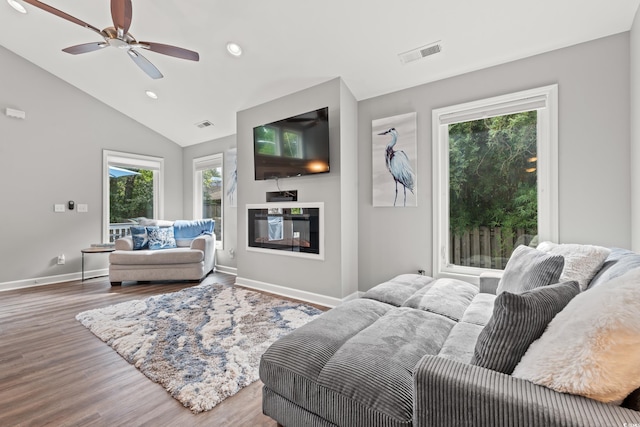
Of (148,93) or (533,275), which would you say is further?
(148,93)

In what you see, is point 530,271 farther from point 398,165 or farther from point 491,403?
point 398,165

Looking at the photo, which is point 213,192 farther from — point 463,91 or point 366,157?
point 463,91

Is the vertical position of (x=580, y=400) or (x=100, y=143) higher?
(x=100, y=143)

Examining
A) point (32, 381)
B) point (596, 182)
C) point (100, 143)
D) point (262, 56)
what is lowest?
point (32, 381)

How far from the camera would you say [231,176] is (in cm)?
508

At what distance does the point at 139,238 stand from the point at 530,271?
4944mm

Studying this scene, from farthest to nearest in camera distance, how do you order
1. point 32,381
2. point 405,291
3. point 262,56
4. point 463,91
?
point 262,56
point 463,91
point 405,291
point 32,381

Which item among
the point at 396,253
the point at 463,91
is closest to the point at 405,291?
the point at 396,253

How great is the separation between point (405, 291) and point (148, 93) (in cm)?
445

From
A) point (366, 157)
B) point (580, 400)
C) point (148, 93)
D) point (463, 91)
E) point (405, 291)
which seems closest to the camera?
point (580, 400)

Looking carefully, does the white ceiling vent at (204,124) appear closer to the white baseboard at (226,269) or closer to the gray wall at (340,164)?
the gray wall at (340,164)

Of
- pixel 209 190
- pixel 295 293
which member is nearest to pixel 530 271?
pixel 295 293

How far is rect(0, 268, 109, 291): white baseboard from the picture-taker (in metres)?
4.08

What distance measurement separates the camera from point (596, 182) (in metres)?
2.35
